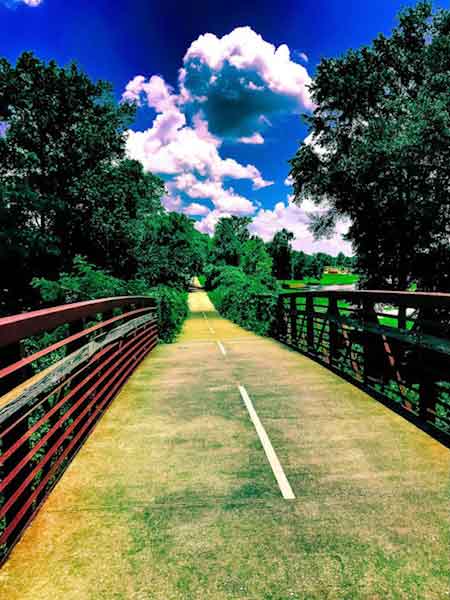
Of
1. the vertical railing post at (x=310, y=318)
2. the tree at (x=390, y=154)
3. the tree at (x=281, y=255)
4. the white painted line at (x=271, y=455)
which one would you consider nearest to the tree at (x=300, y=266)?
the tree at (x=281, y=255)

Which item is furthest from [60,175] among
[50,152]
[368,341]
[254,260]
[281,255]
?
[281,255]

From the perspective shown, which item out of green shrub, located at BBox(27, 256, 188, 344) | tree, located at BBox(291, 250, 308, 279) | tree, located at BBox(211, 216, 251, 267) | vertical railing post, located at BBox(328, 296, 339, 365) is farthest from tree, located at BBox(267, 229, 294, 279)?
vertical railing post, located at BBox(328, 296, 339, 365)

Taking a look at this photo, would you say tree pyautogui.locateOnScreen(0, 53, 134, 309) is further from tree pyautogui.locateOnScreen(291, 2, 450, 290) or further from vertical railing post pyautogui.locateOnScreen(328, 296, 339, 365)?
vertical railing post pyautogui.locateOnScreen(328, 296, 339, 365)

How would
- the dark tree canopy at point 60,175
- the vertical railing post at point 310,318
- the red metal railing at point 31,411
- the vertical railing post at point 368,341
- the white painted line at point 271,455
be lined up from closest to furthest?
1. the red metal railing at point 31,411
2. the white painted line at point 271,455
3. the vertical railing post at point 368,341
4. the vertical railing post at point 310,318
5. the dark tree canopy at point 60,175

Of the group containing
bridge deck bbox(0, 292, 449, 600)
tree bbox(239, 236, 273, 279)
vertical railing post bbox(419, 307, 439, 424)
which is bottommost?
bridge deck bbox(0, 292, 449, 600)

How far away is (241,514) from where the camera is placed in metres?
3.26

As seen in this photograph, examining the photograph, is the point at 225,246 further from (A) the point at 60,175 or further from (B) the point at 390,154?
(B) the point at 390,154

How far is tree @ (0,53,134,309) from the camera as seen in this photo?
2583 centimetres

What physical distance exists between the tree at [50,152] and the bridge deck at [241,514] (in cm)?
2272

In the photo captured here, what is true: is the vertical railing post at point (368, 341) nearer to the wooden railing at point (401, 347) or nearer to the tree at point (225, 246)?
the wooden railing at point (401, 347)

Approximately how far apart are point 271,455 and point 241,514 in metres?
1.15

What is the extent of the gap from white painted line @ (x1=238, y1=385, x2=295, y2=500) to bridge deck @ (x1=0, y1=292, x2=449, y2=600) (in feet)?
0.22

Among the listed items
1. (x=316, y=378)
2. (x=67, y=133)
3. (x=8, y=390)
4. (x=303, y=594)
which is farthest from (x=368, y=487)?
(x=67, y=133)

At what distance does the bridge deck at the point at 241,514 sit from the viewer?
2529 mm
